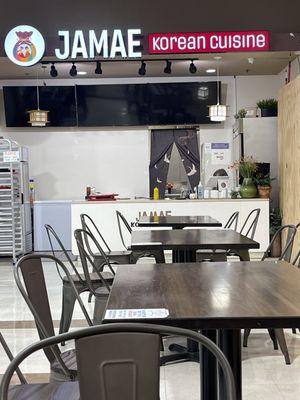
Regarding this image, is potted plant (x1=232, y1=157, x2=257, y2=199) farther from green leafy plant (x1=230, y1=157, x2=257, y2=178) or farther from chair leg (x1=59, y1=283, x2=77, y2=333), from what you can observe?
chair leg (x1=59, y1=283, x2=77, y2=333)

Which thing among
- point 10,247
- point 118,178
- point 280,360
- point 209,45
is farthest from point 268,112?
point 280,360

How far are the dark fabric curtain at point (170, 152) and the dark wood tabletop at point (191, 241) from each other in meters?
6.35

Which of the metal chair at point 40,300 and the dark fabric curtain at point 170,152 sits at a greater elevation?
the dark fabric curtain at point 170,152

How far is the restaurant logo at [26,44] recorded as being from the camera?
24.0 ft

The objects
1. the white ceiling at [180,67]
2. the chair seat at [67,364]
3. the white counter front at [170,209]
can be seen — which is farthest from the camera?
the white ceiling at [180,67]

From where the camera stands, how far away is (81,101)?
10352 mm

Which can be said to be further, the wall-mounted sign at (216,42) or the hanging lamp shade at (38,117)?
the hanging lamp shade at (38,117)

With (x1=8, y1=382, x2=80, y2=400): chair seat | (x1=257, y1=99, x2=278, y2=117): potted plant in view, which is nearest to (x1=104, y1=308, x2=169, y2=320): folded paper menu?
(x1=8, y1=382, x2=80, y2=400): chair seat

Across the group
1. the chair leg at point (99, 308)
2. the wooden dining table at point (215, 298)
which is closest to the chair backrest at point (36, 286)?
the wooden dining table at point (215, 298)

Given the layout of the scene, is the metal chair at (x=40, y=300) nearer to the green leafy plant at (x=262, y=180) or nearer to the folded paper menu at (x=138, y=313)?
the folded paper menu at (x=138, y=313)

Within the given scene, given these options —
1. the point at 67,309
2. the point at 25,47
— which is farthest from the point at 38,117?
the point at 67,309

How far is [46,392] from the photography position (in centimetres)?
176

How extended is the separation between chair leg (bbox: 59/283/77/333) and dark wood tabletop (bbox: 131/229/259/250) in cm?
61

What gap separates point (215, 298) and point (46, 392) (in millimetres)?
643
